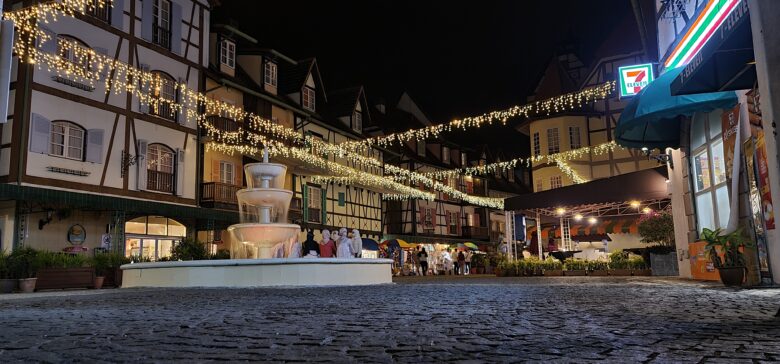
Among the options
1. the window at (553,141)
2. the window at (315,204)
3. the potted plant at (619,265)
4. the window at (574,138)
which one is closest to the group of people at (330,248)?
the potted plant at (619,265)

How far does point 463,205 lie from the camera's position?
55094mm

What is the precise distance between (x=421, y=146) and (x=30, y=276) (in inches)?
1393

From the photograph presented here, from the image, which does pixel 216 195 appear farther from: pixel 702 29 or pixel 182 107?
pixel 702 29

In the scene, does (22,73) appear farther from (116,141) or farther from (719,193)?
(719,193)

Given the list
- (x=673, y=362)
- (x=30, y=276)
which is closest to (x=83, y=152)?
(x=30, y=276)

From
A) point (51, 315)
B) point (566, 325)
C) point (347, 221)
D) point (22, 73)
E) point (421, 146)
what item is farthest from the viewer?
point (421, 146)

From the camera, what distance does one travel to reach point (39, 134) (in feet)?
68.9

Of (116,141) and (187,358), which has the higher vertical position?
(116,141)

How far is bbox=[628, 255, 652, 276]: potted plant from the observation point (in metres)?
23.2

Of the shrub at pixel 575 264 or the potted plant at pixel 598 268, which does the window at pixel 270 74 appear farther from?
the potted plant at pixel 598 268

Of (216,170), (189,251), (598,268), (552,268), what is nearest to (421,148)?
(216,170)

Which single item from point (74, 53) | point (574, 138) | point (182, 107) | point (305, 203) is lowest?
point (305, 203)

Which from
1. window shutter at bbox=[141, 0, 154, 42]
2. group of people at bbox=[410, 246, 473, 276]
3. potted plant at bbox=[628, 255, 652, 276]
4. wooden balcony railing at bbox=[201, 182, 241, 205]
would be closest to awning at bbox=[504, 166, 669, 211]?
potted plant at bbox=[628, 255, 652, 276]

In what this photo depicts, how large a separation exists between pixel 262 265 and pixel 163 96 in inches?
582
